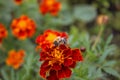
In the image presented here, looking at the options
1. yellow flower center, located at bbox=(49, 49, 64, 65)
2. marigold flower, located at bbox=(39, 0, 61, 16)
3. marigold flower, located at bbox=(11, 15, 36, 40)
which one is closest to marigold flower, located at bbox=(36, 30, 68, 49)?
yellow flower center, located at bbox=(49, 49, 64, 65)

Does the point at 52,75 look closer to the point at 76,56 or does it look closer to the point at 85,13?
the point at 76,56

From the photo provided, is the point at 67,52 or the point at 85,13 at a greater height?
the point at 85,13

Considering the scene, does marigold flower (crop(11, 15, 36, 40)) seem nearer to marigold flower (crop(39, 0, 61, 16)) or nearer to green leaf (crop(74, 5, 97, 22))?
marigold flower (crop(39, 0, 61, 16))

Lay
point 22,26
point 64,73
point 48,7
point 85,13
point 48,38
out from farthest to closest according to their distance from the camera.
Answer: point 85,13 → point 48,7 → point 22,26 → point 48,38 → point 64,73

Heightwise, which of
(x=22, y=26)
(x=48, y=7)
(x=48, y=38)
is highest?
(x=48, y=7)

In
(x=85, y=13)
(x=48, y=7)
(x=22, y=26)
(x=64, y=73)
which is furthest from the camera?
(x=85, y=13)

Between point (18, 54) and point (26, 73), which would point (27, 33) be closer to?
point (18, 54)

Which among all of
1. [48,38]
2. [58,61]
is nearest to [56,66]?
[58,61]

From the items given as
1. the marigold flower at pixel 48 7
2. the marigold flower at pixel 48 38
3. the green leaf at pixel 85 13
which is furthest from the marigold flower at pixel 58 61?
the green leaf at pixel 85 13
